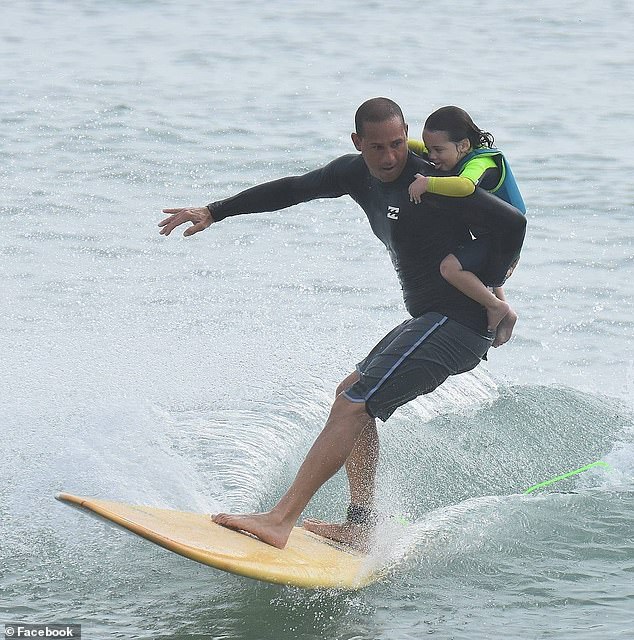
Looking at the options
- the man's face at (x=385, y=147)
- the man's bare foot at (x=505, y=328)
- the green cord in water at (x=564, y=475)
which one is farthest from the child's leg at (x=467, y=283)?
the green cord in water at (x=564, y=475)

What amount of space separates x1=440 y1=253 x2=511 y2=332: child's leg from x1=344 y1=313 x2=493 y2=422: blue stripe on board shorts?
160 millimetres

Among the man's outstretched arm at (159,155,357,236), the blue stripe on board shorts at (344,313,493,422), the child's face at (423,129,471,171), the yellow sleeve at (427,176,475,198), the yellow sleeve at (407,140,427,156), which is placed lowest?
the blue stripe on board shorts at (344,313,493,422)

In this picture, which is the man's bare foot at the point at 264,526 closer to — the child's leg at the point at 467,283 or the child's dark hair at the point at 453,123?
the child's leg at the point at 467,283

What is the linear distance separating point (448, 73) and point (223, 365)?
14.1 meters

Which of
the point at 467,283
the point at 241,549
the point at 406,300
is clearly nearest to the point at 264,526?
the point at 241,549

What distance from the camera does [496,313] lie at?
16.8 feet

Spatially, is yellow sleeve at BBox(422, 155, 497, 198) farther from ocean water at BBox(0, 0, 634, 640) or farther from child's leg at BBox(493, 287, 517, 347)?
ocean water at BBox(0, 0, 634, 640)

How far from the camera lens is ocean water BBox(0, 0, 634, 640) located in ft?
16.9

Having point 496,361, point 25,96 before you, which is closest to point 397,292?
point 496,361

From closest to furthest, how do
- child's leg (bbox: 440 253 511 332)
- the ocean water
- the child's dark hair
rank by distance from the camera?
1. the child's dark hair
2. child's leg (bbox: 440 253 511 332)
3. the ocean water

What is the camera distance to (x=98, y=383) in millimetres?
7027

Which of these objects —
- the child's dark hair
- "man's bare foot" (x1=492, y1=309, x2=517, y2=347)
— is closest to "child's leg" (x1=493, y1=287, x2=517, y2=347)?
"man's bare foot" (x1=492, y1=309, x2=517, y2=347)

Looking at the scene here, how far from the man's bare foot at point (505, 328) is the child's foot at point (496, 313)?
1.9 inches

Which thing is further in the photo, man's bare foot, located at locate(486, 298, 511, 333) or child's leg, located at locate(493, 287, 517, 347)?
child's leg, located at locate(493, 287, 517, 347)
